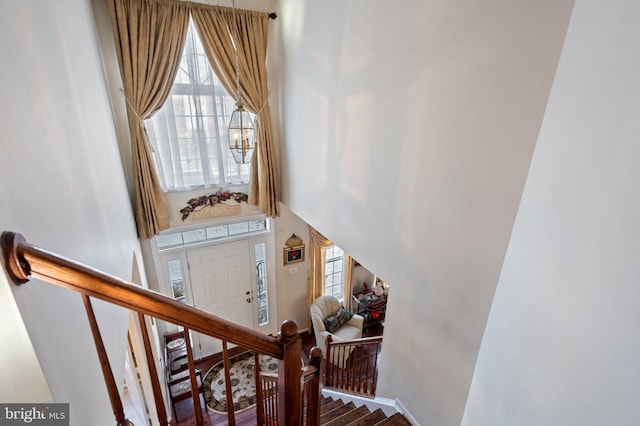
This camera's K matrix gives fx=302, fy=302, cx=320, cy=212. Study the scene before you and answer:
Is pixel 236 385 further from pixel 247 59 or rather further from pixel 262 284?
pixel 247 59

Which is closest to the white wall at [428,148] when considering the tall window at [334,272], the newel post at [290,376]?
the newel post at [290,376]

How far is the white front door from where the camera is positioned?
441cm

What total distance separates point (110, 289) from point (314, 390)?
1001mm

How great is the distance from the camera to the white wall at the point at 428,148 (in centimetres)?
140

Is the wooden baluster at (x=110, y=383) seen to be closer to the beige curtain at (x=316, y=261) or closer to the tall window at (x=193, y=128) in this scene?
the tall window at (x=193, y=128)

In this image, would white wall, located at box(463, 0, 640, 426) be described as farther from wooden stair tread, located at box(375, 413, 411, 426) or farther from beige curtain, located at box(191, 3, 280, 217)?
beige curtain, located at box(191, 3, 280, 217)

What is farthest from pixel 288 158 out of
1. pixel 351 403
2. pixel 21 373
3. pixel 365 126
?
pixel 21 373

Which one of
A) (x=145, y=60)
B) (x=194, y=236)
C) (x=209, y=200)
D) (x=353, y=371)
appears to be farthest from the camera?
(x=194, y=236)

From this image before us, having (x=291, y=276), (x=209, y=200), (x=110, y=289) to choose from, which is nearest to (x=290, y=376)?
(x=110, y=289)

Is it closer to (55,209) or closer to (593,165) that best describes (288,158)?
(55,209)

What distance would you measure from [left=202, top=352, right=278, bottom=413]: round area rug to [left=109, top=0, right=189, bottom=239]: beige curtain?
240 cm

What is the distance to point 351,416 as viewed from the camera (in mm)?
2754

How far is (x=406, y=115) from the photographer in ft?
6.63

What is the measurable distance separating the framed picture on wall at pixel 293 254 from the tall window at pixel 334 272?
610 millimetres
